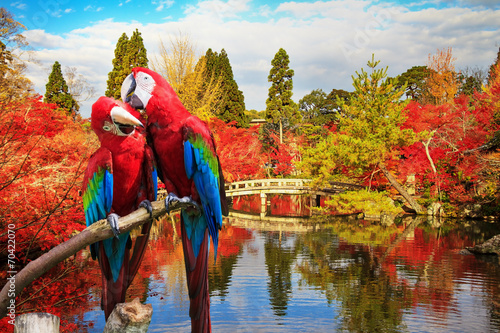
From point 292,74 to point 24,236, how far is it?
878 inches

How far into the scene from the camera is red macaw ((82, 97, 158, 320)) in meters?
2.20

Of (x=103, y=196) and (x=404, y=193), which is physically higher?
(x=103, y=196)

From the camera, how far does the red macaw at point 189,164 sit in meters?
2.24

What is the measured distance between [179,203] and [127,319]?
69cm

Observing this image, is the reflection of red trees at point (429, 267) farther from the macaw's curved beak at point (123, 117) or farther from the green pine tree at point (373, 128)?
the macaw's curved beak at point (123, 117)

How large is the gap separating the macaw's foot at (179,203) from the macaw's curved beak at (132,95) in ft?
1.89

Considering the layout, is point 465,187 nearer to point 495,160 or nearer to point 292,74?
point 495,160

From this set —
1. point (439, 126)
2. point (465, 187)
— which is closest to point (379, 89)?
point (439, 126)

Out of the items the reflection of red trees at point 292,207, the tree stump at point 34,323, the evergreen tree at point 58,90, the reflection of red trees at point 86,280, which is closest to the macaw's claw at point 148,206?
the tree stump at point 34,323

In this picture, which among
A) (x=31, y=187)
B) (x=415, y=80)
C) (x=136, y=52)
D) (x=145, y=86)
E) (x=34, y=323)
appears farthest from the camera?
(x=415, y=80)

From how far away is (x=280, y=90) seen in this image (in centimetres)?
2598

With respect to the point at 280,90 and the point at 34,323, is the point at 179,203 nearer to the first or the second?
the point at 34,323

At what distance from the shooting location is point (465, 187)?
55.2ft

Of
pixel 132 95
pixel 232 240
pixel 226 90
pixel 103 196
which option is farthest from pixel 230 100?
pixel 103 196
